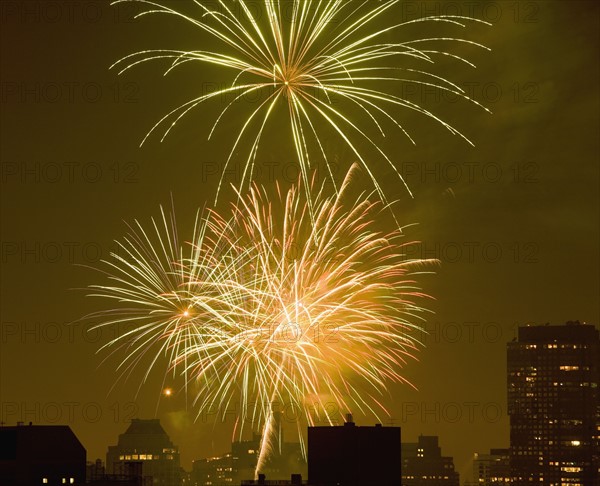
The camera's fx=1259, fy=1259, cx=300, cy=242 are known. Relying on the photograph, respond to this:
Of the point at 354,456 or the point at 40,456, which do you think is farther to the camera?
the point at 40,456

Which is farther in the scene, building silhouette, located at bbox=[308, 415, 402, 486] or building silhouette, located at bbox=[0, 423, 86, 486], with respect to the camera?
building silhouette, located at bbox=[0, 423, 86, 486]

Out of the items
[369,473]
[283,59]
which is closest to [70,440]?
[369,473]

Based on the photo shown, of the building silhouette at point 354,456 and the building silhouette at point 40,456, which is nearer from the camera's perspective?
the building silhouette at point 354,456

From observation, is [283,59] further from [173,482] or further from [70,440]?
[173,482]
